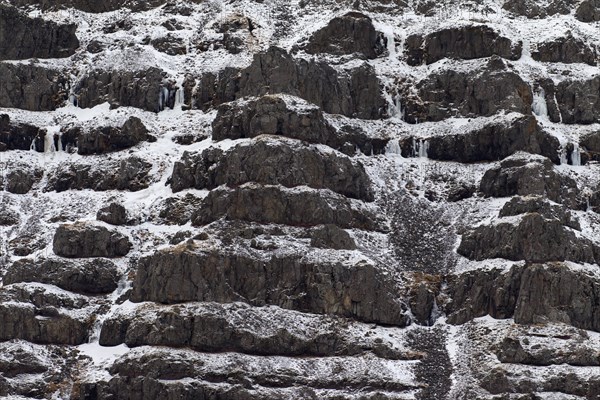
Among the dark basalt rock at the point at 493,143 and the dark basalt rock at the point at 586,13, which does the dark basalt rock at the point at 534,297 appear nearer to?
the dark basalt rock at the point at 493,143

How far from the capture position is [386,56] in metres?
164

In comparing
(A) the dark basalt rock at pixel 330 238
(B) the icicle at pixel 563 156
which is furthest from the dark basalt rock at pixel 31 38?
(B) the icicle at pixel 563 156

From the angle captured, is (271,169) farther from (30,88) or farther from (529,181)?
(30,88)

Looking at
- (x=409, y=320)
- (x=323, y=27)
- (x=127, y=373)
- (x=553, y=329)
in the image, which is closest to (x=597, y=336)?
(x=553, y=329)

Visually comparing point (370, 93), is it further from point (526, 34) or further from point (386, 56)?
point (526, 34)

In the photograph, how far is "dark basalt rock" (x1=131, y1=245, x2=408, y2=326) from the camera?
130 metres

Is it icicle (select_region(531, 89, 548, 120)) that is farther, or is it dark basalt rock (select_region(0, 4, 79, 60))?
dark basalt rock (select_region(0, 4, 79, 60))

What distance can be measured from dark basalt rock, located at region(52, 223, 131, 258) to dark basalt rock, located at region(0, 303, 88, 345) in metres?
7.68

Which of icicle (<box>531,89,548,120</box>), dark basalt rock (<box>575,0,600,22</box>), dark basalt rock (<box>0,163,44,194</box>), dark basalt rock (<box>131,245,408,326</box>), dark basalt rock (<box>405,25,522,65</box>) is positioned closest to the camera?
dark basalt rock (<box>131,245,408,326</box>)

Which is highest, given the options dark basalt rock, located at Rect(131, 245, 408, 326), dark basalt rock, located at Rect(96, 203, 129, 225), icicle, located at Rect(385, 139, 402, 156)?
icicle, located at Rect(385, 139, 402, 156)

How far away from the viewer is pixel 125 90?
157 m

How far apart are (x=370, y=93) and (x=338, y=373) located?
38669 mm

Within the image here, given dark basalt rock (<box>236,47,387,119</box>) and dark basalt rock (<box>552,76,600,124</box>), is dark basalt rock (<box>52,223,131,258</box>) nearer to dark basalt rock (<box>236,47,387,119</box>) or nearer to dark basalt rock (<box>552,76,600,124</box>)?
dark basalt rock (<box>236,47,387,119</box>)

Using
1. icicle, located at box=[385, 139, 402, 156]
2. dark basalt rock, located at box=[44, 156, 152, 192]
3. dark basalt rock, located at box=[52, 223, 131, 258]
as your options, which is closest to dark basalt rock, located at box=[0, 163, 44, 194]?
dark basalt rock, located at box=[44, 156, 152, 192]
